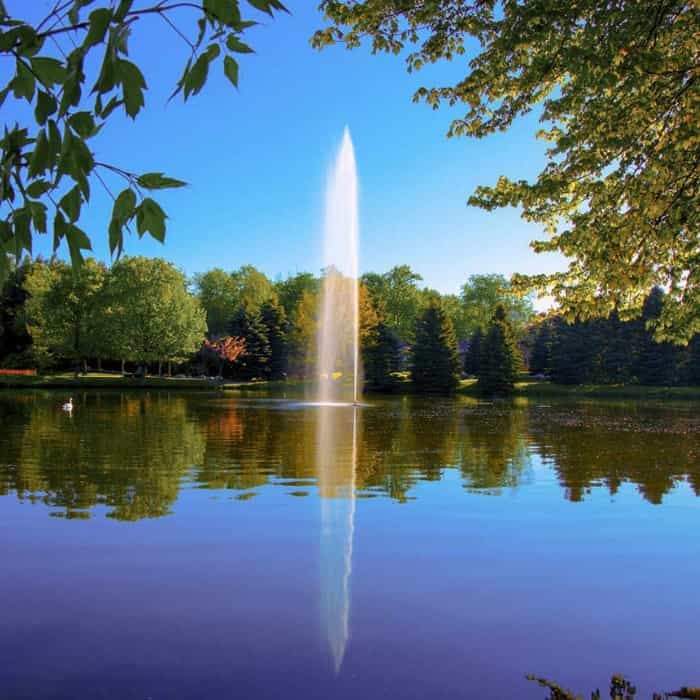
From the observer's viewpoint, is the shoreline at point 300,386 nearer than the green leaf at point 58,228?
No

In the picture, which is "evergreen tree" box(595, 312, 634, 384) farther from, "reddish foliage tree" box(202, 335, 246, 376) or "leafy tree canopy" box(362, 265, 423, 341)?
"reddish foliage tree" box(202, 335, 246, 376)

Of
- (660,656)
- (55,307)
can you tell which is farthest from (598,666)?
(55,307)

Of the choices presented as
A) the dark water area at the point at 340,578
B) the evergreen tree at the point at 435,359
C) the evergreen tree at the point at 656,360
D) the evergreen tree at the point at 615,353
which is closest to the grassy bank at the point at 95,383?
the evergreen tree at the point at 435,359

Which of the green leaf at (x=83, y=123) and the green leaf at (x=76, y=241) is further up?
the green leaf at (x=83, y=123)

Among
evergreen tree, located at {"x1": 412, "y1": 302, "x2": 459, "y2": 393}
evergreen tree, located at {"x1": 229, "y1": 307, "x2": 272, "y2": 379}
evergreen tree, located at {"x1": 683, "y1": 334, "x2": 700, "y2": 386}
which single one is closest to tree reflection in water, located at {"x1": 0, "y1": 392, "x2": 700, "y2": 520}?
evergreen tree, located at {"x1": 412, "y1": 302, "x2": 459, "y2": 393}

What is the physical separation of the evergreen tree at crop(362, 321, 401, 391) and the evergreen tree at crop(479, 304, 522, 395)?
8.40 metres

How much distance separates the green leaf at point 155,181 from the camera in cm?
192

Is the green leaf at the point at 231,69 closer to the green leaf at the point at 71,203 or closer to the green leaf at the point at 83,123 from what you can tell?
the green leaf at the point at 83,123

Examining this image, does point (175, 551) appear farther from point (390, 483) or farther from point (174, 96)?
point (174, 96)

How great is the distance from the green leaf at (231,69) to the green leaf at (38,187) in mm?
623

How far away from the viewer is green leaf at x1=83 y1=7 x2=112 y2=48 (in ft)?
5.59

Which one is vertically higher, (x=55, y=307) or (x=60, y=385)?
(x=55, y=307)

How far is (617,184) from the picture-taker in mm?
8008

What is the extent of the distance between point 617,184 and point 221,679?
6807mm
